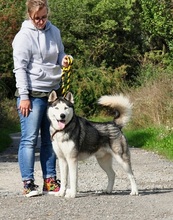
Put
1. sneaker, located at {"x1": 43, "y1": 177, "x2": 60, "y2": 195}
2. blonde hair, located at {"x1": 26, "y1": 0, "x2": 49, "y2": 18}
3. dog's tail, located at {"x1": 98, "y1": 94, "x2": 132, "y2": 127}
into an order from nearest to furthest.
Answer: blonde hair, located at {"x1": 26, "y1": 0, "x2": 49, "y2": 18} < sneaker, located at {"x1": 43, "y1": 177, "x2": 60, "y2": 195} < dog's tail, located at {"x1": 98, "y1": 94, "x2": 132, "y2": 127}

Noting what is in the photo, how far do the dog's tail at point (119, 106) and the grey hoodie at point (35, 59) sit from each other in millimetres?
922

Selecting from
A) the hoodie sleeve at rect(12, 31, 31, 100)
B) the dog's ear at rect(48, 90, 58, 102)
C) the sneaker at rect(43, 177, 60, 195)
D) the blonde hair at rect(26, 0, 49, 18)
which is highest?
the blonde hair at rect(26, 0, 49, 18)

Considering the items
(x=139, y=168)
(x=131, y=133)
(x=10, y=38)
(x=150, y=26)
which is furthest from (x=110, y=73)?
(x=139, y=168)

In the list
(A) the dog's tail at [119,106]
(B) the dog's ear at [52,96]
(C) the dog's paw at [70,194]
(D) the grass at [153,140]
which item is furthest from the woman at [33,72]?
(D) the grass at [153,140]

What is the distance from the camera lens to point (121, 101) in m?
10.2

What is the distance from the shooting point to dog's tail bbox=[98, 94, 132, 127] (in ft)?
33.0

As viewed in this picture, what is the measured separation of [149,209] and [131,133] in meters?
14.1

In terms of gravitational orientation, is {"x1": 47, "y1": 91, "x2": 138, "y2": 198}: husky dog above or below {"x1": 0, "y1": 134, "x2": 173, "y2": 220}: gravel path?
above

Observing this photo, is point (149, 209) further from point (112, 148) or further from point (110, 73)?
point (110, 73)

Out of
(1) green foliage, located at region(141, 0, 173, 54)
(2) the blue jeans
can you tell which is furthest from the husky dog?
(1) green foliage, located at region(141, 0, 173, 54)

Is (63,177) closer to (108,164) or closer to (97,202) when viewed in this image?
(97,202)

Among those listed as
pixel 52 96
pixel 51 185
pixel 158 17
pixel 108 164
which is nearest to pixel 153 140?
pixel 108 164

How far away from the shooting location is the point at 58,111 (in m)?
9.16

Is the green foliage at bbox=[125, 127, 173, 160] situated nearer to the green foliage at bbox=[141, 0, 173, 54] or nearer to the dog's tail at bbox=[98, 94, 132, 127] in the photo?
the dog's tail at bbox=[98, 94, 132, 127]
